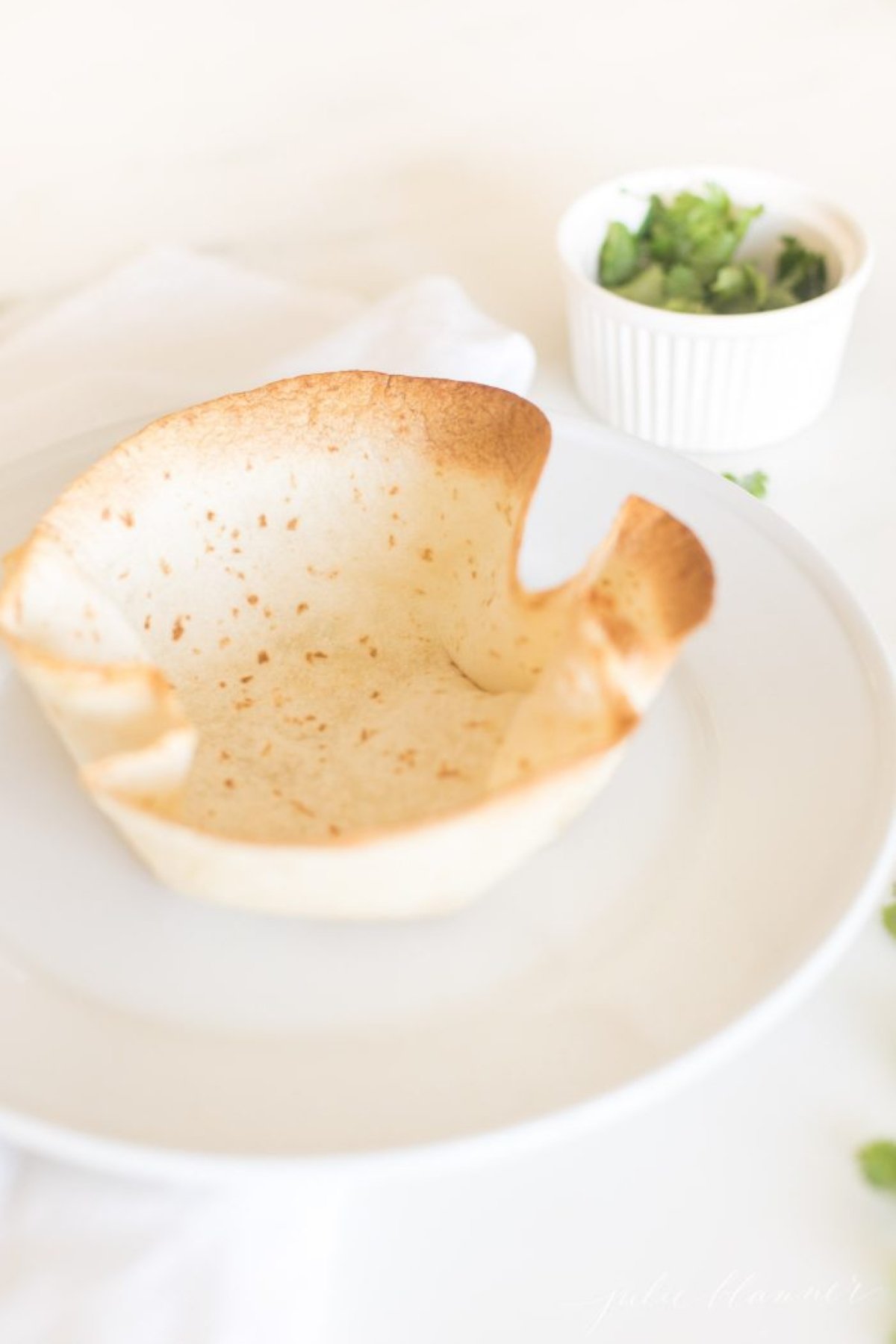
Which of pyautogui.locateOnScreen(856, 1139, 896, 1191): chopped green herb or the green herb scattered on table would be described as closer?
pyautogui.locateOnScreen(856, 1139, 896, 1191): chopped green herb

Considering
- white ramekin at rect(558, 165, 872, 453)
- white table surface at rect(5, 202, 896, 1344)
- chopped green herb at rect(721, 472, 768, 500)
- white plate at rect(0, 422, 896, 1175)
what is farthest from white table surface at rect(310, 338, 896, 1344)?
white ramekin at rect(558, 165, 872, 453)

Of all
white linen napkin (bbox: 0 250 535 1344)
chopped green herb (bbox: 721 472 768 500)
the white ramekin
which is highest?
the white ramekin

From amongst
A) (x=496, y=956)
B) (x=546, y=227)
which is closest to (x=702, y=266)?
(x=546, y=227)

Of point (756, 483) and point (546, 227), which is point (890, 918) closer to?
point (756, 483)

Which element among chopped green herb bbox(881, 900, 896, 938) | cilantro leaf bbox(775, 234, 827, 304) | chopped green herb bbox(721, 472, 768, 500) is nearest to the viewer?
chopped green herb bbox(881, 900, 896, 938)

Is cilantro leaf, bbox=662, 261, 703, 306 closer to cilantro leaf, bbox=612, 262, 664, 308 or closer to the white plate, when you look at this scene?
cilantro leaf, bbox=612, 262, 664, 308

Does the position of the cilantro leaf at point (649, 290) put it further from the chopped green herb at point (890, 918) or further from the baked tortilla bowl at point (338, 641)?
the chopped green herb at point (890, 918)

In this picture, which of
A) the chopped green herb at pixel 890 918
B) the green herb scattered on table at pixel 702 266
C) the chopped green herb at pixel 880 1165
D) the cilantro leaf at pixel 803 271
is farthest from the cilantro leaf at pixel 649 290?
the chopped green herb at pixel 880 1165
